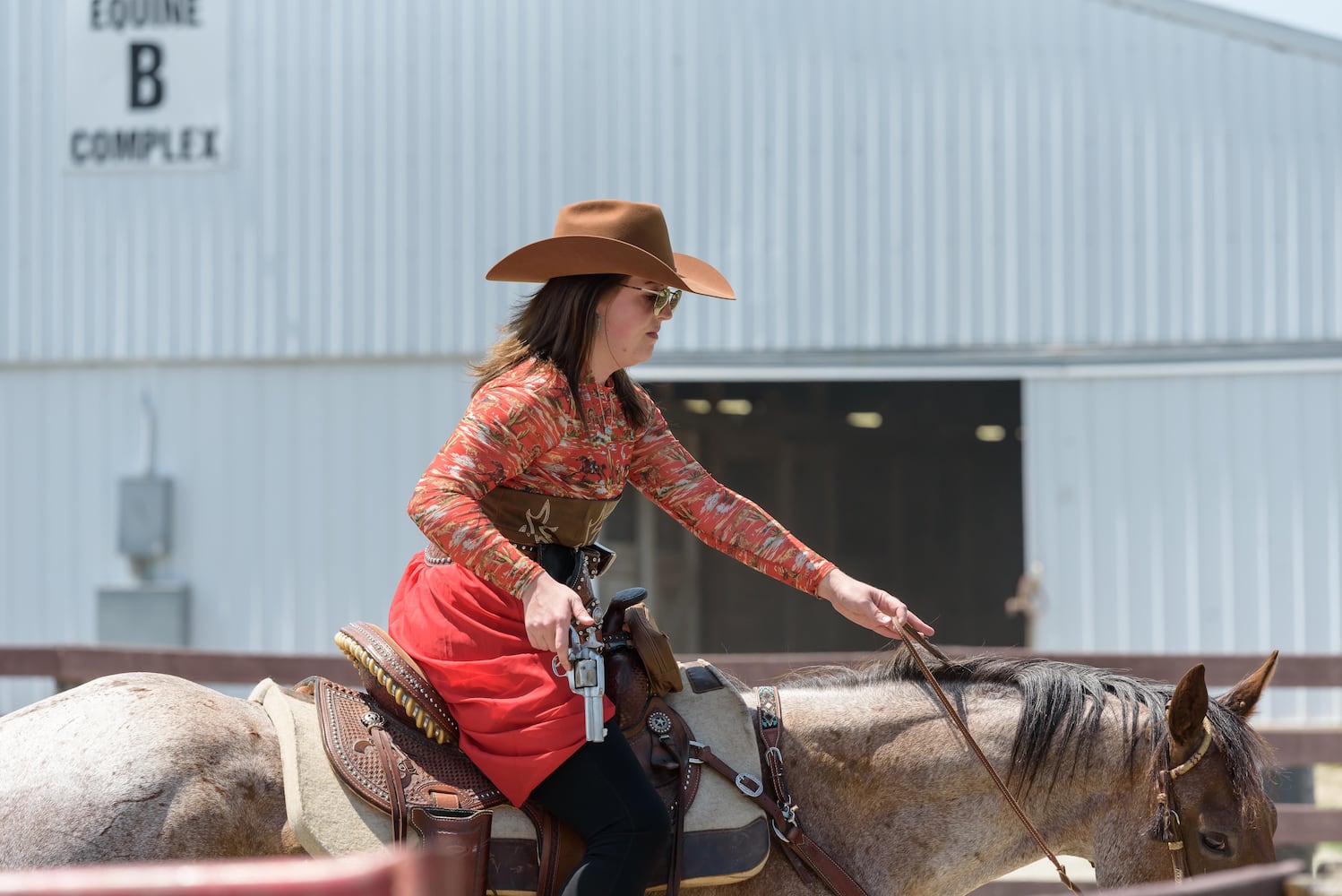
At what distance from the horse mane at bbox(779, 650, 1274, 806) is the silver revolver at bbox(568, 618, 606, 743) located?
0.70 metres

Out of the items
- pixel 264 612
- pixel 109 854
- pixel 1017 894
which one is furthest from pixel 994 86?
pixel 109 854

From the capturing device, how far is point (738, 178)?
8.41m

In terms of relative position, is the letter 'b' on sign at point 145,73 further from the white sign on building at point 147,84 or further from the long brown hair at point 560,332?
the long brown hair at point 560,332

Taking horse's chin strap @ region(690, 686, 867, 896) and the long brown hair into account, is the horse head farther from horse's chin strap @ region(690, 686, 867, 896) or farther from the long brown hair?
the long brown hair

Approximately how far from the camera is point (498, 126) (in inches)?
341

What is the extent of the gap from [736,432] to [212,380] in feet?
21.5

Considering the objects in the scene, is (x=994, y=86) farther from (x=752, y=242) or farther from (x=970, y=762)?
(x=970, y=762)

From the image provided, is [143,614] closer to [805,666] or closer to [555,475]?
[805,666]

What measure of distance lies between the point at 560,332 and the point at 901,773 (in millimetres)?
1115

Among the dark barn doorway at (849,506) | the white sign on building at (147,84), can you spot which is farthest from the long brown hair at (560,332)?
the dark barn doorway at (849,506)

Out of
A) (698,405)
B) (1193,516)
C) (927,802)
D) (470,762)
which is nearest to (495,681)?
(470,762)

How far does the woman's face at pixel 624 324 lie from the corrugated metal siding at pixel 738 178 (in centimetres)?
612

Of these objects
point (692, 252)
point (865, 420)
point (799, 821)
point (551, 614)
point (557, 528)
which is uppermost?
point (692, 252)

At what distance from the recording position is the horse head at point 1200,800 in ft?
7.32
